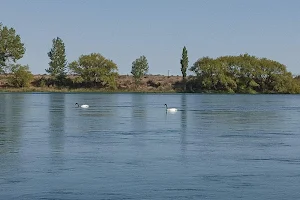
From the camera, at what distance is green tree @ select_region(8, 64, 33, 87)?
127688 millimetres

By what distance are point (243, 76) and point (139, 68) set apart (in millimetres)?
25389

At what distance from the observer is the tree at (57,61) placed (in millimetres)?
134000

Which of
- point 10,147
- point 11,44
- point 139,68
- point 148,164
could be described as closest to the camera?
point 148,164

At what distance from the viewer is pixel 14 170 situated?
736 inches

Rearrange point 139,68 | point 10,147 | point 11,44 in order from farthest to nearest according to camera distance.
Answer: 1. point 139,68
2. point 11,44
3. point 10,147

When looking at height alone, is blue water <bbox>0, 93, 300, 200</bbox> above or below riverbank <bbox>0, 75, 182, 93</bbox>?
below

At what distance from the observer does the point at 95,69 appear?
137 meters

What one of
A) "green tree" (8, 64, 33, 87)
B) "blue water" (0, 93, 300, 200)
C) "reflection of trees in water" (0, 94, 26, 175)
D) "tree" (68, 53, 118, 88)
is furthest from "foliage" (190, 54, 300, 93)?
"blue water" (0, 93, 300, 200)

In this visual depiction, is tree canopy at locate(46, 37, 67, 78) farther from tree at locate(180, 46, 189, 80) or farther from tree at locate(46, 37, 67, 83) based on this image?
tree at locate(180, 46, 189, 80)

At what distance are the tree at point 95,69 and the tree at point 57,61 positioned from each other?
2548 mm

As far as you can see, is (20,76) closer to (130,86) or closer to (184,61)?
(130,86)

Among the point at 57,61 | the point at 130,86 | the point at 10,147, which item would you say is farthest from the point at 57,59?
the point at 10,147

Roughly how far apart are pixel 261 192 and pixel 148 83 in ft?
447

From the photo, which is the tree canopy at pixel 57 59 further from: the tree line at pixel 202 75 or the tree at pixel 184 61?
the tree at pixel 184 61
